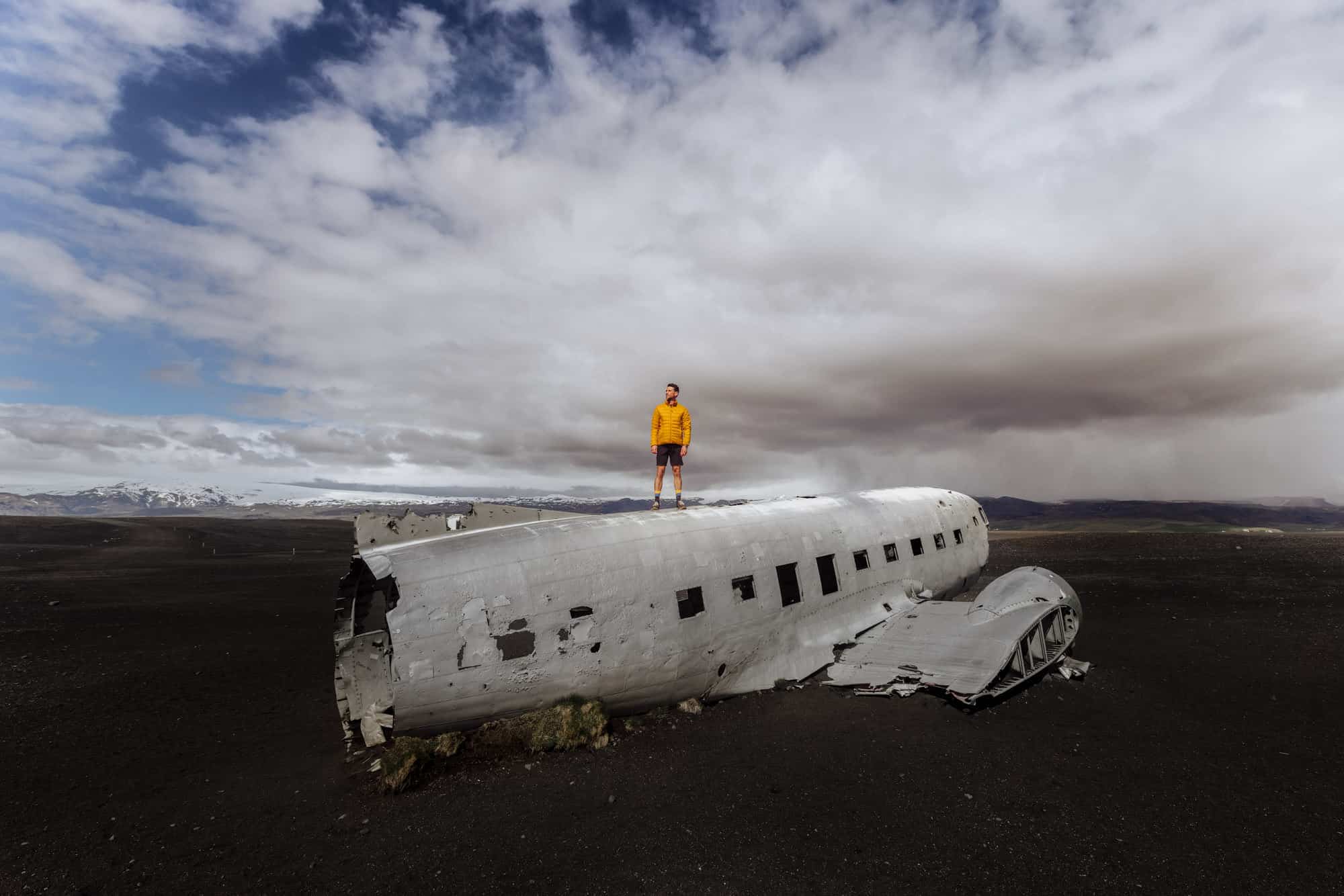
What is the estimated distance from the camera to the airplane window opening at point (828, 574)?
13.0 m

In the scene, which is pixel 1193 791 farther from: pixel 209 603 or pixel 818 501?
pixel 209 603

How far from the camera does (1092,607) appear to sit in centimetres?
A: 2189

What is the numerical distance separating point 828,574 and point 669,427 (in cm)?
550

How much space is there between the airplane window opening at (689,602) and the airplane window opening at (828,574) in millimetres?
3658

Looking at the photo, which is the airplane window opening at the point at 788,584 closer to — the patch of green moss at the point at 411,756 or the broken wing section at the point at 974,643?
the broken wing section at the point at 974,643

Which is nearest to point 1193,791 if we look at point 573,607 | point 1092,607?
point 573,607

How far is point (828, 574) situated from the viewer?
13172mm

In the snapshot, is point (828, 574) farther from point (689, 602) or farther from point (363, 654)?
point (363, 654)

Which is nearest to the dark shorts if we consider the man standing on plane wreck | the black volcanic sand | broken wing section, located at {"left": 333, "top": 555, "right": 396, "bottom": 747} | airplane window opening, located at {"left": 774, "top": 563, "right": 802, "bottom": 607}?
the man standing on plane wreck

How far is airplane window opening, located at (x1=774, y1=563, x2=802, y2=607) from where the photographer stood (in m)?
12.1

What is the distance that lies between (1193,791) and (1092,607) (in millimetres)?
16792

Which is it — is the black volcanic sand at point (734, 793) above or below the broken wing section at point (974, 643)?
below

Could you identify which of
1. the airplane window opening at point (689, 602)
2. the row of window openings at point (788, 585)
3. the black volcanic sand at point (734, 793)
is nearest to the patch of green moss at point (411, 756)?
the black volcanic sand at point (734, 793)

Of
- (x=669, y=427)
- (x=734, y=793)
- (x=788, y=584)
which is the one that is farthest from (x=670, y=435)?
(x=734, y=793)
